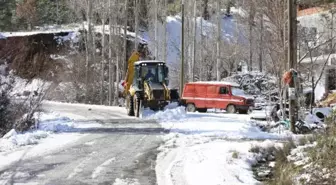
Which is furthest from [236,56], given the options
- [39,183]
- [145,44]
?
[39,183]

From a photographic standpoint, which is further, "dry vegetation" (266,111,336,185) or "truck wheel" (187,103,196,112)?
"truck wheel" (187,103,196,112)

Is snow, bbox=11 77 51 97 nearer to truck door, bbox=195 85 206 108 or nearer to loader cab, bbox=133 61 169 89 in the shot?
loader cab, bbox=133 61 169 89

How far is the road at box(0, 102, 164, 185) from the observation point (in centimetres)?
1093

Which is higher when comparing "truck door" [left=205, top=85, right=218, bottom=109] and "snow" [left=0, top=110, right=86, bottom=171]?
"truck door" [left=205, top=85, right=218, bottom=109]

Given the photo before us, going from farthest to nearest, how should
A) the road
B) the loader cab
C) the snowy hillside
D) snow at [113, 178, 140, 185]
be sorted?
the snowy hillside < the loader cab < the road < snow at [113, 178, 140, 185]

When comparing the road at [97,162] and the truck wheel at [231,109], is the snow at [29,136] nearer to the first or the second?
the road at [97,162]

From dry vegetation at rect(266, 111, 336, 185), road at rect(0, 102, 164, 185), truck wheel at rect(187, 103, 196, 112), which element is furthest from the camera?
truck wheel at rect(187, 103, 196, 112)

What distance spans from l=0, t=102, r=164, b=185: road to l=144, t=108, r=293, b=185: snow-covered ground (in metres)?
0.42

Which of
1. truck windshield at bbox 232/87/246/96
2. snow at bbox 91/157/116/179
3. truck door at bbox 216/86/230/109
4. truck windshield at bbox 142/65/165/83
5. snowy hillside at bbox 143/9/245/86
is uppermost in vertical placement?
snowy hillside at bbox 143/9/245/86

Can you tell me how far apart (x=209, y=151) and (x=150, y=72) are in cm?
1409

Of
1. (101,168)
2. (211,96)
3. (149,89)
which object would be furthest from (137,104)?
(101,168)

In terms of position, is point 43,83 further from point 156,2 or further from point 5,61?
point 156,2

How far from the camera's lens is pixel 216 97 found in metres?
36.2

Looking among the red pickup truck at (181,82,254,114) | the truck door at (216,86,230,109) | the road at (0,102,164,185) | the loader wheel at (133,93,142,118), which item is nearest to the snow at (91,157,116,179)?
the road at (0,102,164,185)
